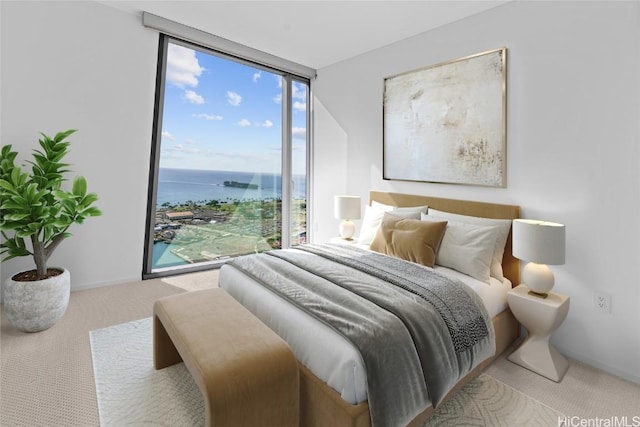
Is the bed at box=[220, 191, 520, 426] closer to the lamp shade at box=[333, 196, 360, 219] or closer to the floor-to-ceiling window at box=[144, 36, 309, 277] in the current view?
the lamp shade at box=[333, 196, 360, 219]

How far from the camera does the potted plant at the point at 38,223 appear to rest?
92.6 inches

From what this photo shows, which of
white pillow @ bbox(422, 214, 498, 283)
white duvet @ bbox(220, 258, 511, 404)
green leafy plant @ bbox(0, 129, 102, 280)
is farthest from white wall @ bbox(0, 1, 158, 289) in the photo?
white pillow @ bbox(422, 214, 498, 283)

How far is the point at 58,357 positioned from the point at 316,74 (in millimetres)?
4163

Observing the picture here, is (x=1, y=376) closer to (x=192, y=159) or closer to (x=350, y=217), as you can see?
(x=192, y=159)

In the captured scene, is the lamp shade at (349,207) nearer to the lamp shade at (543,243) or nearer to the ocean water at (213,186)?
the ocean water at (213,186)

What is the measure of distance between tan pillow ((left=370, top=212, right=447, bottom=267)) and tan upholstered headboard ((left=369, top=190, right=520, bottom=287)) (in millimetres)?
445

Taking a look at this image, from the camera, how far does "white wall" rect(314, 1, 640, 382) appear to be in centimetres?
211

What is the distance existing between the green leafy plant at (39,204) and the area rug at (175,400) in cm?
101

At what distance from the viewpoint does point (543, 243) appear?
2.09 meters

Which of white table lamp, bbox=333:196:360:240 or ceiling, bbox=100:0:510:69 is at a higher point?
ceiling, bbox=100:0:510:69

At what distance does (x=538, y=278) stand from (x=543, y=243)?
0.26m

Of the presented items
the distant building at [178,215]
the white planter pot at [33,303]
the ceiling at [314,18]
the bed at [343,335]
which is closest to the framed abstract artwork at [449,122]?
the bed at [343,335]

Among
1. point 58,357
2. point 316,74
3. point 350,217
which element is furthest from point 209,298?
point 316,74

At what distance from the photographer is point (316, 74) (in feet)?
15.1
